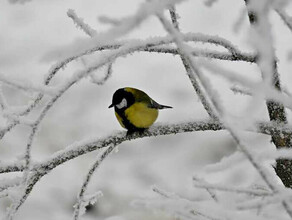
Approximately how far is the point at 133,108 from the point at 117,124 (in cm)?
383

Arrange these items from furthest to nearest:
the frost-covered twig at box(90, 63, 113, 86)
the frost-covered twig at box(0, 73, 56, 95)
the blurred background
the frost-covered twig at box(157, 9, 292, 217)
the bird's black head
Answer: the blurred background → the bird's black head → the frost-covered twig at box(90, 63, 113, 86) → the frost-covered twig at box(0, 73, 56, 95) → the frost-covered twig at box(157, 9, 292, 217)

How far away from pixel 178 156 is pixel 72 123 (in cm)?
142

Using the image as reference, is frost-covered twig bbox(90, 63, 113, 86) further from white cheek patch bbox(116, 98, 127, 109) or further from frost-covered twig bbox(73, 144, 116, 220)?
white cheek patch bbox(116, 98, 127, 109)

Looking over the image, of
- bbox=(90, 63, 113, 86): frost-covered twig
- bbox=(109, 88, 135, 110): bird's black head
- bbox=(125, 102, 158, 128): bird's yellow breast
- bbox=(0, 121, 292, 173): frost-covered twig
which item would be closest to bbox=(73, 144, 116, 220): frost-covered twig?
bbox=(0, 121, 292, 173): frost-covered twig

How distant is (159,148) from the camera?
6.61 metres

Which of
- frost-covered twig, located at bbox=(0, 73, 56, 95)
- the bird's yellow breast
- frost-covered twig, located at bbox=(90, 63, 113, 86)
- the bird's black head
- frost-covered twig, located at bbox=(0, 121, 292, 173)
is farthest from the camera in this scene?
the bird's black head

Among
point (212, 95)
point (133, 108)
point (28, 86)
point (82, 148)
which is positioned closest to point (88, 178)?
point (82, 148)

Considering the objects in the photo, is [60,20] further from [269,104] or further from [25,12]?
[269,104]

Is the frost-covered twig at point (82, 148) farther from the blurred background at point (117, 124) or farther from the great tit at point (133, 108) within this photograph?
the blurred background at point (117, 124)

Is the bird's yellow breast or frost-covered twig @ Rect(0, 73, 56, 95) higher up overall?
the bird's yellow breast

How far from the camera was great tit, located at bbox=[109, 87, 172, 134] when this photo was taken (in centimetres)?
270

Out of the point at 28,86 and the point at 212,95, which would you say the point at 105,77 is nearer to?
the point at 28,86

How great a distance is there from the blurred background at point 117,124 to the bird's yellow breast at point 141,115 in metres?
2.16

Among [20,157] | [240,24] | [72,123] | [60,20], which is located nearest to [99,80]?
[20,157]
